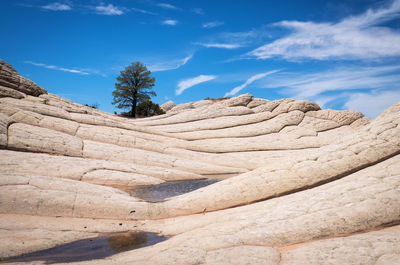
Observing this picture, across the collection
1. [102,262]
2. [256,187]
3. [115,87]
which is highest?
[115,87]

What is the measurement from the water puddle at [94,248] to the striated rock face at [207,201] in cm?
33

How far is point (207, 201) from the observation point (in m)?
9.74

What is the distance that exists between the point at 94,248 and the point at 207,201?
431 cm

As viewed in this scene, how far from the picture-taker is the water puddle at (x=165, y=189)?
511 inches

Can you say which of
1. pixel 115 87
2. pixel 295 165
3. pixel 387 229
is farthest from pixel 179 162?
pixel 115 87

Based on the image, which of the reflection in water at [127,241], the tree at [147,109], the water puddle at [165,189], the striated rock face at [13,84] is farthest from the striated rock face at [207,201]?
the tree at [147,109]

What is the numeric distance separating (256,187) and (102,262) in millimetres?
5849

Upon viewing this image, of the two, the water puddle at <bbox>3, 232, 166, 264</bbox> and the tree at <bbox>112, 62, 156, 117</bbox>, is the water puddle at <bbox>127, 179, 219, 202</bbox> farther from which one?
the tree at <bbox>112, 62, 156, 117</bbox>

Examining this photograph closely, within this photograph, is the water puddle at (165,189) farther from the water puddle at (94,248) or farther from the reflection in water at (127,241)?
the water puddle at (94,248)

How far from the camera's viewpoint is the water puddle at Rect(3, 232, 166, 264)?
6133mm

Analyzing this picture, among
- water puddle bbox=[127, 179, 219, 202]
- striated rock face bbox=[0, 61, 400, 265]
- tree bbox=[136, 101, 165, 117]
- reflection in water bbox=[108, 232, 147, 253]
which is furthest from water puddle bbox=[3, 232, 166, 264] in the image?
tree bbox=[136, 101, 165, 117]

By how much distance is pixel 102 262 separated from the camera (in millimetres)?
5574

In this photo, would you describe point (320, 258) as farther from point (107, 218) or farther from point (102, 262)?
point (107, 218)

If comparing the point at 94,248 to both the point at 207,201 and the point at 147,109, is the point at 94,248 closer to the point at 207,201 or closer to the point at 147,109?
the point at 207,201
